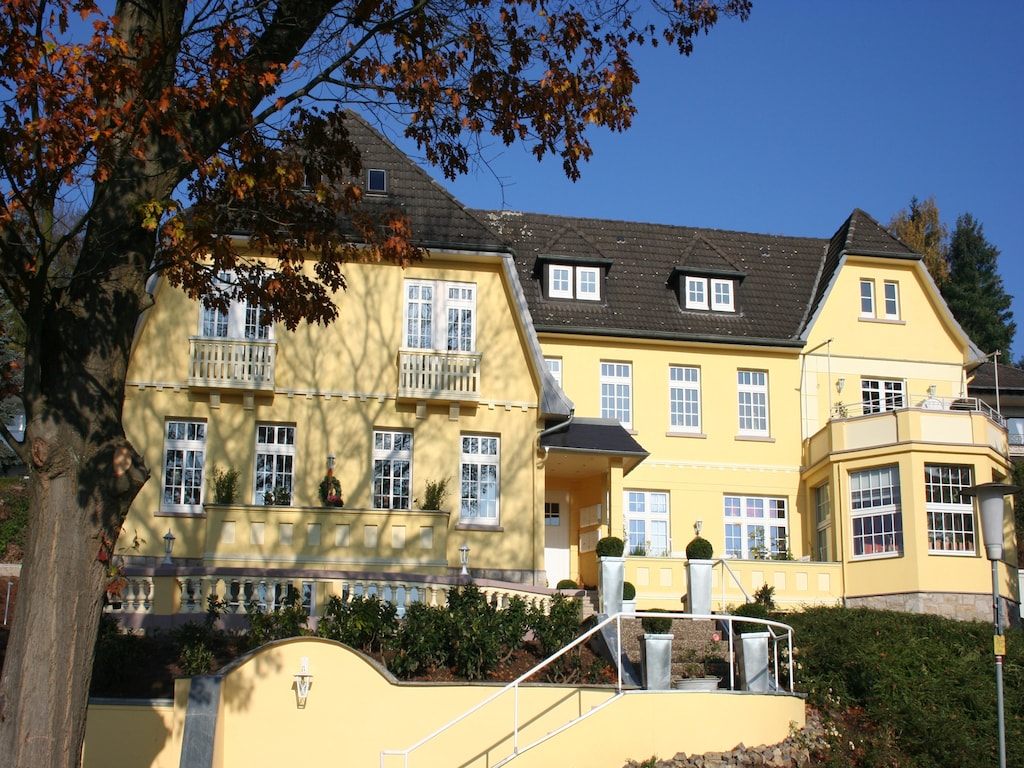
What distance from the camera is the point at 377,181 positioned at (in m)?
26.0

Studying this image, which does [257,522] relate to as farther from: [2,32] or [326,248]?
[2,32]

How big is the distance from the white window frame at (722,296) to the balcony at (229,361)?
12.8 metres

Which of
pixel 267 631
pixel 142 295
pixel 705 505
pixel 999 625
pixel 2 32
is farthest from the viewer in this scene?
pixel 705 505

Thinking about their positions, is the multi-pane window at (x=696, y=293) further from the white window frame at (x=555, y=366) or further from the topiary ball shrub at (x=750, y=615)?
the topiary ball shrub at (x=750, y=615)

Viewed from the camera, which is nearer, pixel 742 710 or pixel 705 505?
pixel 742 710

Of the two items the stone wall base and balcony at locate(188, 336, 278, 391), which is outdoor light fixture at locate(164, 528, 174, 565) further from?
the stone wall base

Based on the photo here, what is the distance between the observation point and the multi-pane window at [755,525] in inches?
1190

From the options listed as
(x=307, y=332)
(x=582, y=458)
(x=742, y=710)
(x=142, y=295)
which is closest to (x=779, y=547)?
(x=582, y=458)

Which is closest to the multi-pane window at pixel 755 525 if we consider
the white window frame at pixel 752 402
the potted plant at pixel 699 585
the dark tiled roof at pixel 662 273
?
the white window frame at pixel 752 402

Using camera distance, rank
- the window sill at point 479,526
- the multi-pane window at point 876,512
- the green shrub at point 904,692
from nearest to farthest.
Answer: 1. the green shrub at point 904,692
2. the window sill at point 479,526
3. the multi-pane window at point 876,512

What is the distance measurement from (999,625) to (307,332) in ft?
47.7

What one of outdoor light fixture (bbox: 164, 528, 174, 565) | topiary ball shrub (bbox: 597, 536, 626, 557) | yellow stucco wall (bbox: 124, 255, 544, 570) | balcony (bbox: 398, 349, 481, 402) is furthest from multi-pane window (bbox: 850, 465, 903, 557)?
outdoor light fixture (bbox: 164, 528, 174, 565)

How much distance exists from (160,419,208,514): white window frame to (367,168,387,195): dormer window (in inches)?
236

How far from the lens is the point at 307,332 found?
24594 mm
